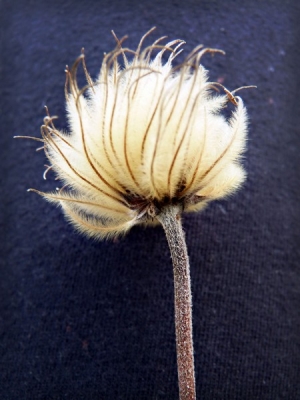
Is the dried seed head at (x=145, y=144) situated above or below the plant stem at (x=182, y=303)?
above

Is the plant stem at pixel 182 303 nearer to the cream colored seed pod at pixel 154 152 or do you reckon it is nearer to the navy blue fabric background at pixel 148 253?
the cream colored seed pod at pixel 154 152

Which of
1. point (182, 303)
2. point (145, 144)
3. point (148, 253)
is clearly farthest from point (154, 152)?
point (148, 253)

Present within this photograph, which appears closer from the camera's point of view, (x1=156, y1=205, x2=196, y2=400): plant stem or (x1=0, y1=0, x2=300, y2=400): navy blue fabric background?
(x1=156, y1=205, x2=196, y2=400): plant stem

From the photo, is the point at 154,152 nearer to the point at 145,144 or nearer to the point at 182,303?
the point at 145,144

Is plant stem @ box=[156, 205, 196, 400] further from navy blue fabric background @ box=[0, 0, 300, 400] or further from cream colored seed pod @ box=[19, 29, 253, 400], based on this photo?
navy blue fabric background @ box=[0, 0, 300, 400]

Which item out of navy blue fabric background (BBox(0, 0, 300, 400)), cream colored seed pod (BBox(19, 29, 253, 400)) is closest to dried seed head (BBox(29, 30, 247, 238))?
cream colored seed pod (BBox(19, 29, 253, 400))

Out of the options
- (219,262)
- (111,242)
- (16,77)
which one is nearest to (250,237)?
(219,262)

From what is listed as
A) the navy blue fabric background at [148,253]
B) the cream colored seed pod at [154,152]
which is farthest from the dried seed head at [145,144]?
the navy blue fabric background at [148,253]
